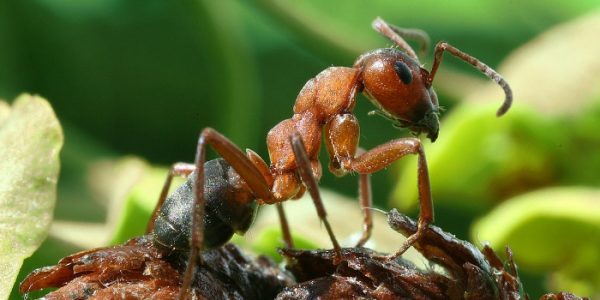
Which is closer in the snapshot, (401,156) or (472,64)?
(401,156)

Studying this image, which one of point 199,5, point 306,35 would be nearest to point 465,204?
point 306,35

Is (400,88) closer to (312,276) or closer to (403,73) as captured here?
(403,73)

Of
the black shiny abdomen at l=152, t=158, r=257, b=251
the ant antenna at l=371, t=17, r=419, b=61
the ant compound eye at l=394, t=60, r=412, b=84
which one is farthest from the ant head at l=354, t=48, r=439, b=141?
the black shiny abdomen at l=152, t=158, r=257, b=251

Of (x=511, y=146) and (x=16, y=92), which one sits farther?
(x=16, y=92)

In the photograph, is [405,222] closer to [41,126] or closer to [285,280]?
[285,280]

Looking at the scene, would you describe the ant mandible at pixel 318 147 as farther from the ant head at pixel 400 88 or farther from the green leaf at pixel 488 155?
the green leaf at pixel 488 155

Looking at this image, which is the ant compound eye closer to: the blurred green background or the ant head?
the ant head

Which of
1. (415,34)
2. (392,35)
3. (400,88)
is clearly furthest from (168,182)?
(415,34)
